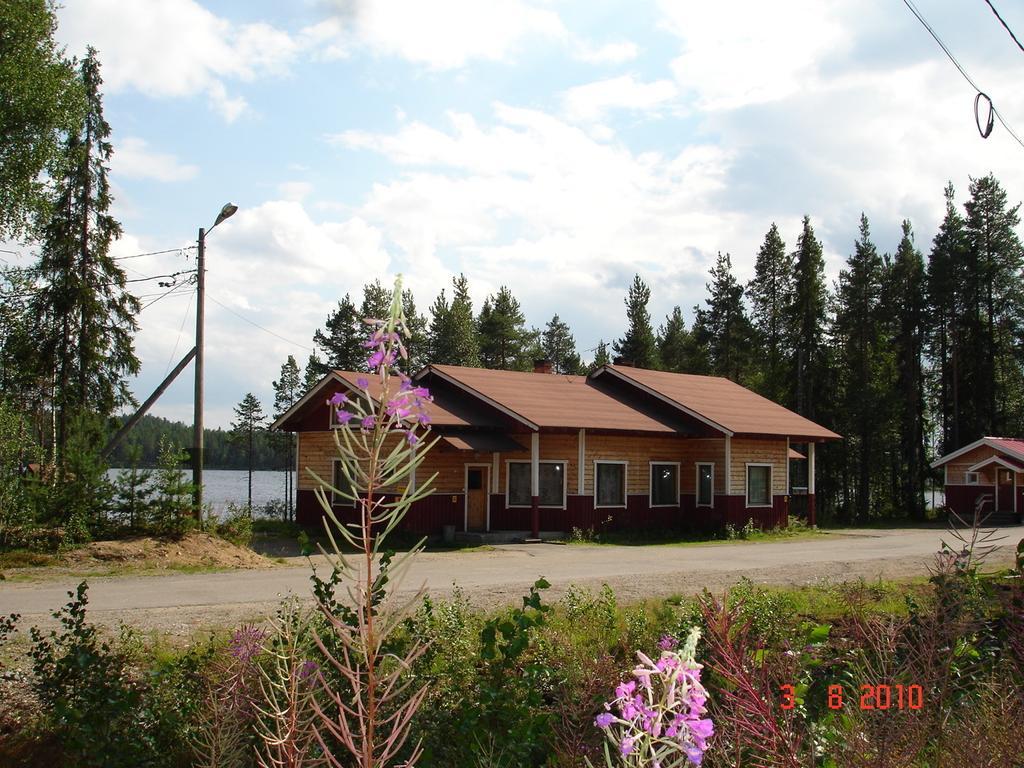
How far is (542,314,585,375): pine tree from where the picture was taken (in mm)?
88688

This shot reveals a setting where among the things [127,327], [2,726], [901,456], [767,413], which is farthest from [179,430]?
[2,726]

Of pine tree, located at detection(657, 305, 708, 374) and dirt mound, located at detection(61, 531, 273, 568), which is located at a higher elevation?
pine tree, located at detection(657, 305, 708, 374)

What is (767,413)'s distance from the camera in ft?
107

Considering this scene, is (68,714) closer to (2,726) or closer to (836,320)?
(2,726)

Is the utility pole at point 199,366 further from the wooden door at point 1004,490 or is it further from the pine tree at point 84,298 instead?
the wooden door at point 1004,490

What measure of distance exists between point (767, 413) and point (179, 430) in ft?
258

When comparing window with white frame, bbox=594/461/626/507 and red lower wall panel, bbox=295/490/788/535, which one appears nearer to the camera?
red lower wall panel, bbox=295/490/788/535

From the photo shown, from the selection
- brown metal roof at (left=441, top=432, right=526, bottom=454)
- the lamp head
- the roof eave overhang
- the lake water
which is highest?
the lamp head

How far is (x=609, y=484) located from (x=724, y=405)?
673 centimetres

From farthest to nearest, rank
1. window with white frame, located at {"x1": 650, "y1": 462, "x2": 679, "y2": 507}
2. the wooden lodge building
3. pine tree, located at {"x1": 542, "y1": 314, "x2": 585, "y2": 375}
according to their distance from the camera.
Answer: pine tree, located at {"x1": 542, "y1": 314, "x2": 585, "y2": 375}, window with white frame, located at {"x1": 650, "y1": 462, "x2": 679, "y2": 507}, the wooden lodge building

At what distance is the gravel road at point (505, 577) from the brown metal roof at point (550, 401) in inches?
154

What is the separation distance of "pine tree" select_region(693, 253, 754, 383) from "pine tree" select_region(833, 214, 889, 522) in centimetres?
618
